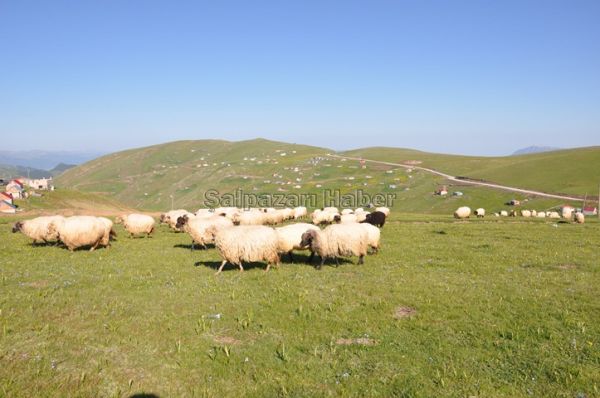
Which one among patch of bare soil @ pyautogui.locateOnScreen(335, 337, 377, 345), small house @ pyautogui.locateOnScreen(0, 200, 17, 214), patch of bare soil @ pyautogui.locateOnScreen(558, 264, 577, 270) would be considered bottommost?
small house @ pyautogui.locateOnScreen(0, 200, 17, 214)

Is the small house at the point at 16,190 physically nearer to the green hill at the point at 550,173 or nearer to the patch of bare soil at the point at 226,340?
the patch of bare soil at the point at 226,340

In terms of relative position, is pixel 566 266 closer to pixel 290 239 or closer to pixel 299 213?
pixel 290 239

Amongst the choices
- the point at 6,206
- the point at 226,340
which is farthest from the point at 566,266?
the point at 6,206

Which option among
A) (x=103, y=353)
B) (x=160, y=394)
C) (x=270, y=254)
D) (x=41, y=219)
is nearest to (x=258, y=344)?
(x=160, y=394)

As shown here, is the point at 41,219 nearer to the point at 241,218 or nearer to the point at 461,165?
the point at 241,218

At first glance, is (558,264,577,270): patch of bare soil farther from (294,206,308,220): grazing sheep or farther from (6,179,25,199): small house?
(6,179,25,199): small house

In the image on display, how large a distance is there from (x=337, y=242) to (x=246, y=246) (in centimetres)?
504

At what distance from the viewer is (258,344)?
34.1ft

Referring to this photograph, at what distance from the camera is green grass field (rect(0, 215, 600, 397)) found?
837 centimetres

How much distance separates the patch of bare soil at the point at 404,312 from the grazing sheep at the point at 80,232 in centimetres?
2068

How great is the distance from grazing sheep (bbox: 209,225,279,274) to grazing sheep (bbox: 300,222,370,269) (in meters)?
2.37

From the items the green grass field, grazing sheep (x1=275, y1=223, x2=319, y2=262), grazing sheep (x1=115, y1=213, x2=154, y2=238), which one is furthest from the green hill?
grazing sheep (x1=115, y1=213, x2=154, y2=238)

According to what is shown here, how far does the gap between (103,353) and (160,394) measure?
8.24 ft

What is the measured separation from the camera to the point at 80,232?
78.7ft
